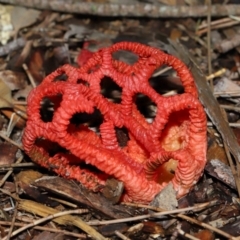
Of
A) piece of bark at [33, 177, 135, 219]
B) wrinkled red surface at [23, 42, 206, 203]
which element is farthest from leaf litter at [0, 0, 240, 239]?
wrinkled red surface at [23, 42, 206, 203]

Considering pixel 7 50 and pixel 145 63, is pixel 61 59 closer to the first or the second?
pixel 7 50

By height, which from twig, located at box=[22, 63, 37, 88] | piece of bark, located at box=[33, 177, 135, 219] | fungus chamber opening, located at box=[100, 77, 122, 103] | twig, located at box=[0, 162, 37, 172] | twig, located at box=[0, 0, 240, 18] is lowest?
twig, located at box=[0, 162, 37, 172]

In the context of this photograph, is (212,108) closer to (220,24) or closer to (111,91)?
(111,91)

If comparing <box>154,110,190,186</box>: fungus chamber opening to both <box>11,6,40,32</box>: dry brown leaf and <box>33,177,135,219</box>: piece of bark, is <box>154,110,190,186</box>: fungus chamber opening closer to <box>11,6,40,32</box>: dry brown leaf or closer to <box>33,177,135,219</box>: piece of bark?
<box>33,177,135,219</box>: piece of bark

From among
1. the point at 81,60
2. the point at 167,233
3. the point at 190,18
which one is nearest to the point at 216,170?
the point at 167,233

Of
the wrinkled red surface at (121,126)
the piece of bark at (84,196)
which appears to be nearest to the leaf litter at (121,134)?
the piece of bark at (84,196)
